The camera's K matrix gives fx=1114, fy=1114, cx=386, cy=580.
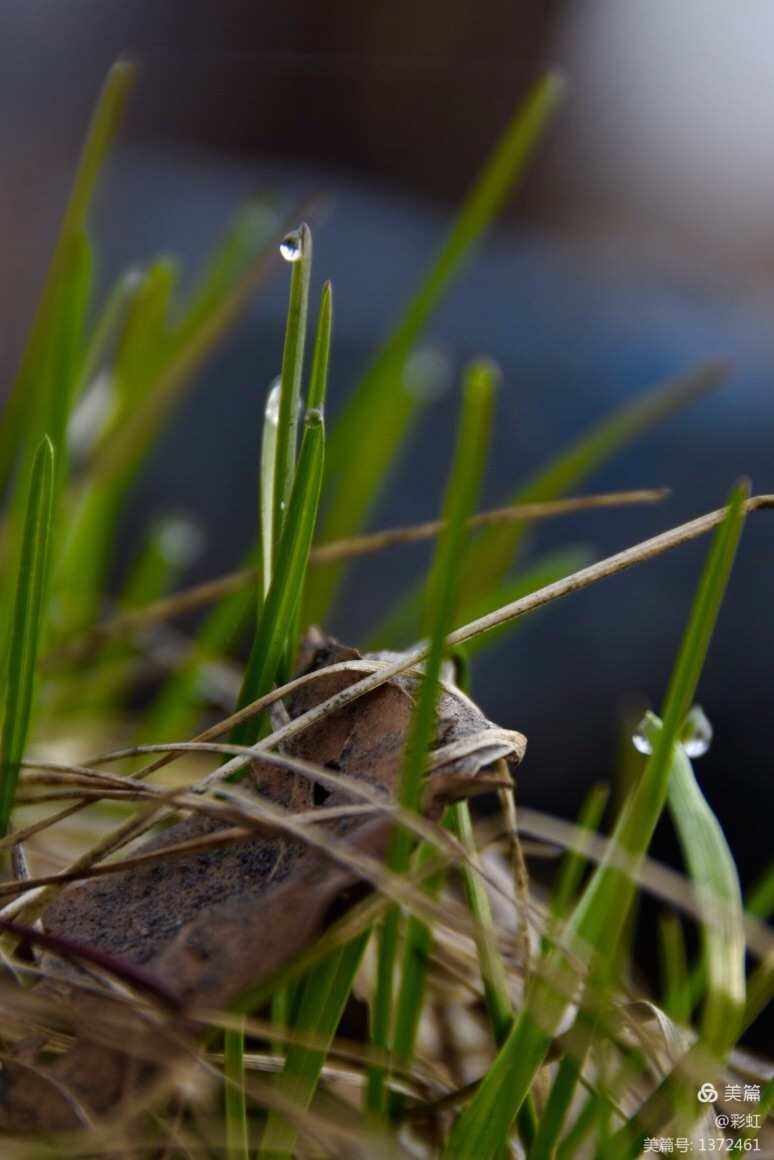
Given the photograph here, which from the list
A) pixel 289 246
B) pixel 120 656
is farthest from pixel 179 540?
pixel 289 246

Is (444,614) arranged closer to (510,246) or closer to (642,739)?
(642,739)

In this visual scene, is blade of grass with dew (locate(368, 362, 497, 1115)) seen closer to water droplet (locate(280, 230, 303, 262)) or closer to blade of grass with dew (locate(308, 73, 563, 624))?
water droplet (locate(280, 230, 303, 262))

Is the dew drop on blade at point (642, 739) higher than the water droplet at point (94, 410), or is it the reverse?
the water droplet at point (94, 410)

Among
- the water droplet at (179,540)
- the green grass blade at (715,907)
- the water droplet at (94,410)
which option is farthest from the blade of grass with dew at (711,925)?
the water droplet at (179,540)

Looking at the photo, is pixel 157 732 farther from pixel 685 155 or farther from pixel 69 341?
pixel 685 155

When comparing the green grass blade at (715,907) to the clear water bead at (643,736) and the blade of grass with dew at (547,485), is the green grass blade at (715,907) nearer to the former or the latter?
the clear water bead at (643,736)

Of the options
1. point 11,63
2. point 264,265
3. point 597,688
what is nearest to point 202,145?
point 11,63
